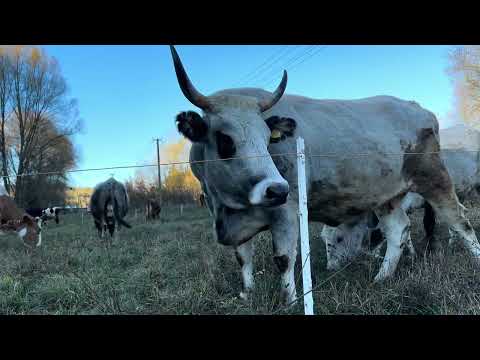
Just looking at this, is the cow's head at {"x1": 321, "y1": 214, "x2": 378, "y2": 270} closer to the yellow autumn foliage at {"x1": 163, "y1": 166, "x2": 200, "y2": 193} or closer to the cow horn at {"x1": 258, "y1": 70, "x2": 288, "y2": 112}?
the cow horn at {"x1": 258, "y1": 70, "x2": 288, "y2": 112}

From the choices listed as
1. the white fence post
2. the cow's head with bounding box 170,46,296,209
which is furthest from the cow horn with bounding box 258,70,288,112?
the white fence post

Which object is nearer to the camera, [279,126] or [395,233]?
[279,126]

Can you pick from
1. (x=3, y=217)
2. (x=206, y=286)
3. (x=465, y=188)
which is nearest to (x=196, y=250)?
(x=206, y=286)

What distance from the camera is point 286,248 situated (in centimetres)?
345

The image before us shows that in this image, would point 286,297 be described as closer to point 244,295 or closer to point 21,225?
point 244,295

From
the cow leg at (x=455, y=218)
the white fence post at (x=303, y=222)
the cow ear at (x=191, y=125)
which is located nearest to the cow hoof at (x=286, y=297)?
the white fence post at (x=303, y=222)

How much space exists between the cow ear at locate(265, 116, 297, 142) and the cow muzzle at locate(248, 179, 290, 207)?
819 mm

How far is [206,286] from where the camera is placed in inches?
153

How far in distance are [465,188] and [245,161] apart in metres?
8.16

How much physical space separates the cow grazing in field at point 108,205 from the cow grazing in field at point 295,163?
602 cm

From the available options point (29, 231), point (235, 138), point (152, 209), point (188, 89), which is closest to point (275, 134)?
point (235, 138)

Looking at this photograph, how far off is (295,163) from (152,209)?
6018 millimetres

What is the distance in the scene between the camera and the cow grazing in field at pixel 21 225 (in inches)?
338

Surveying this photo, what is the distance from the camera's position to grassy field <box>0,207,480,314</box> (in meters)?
3.30
